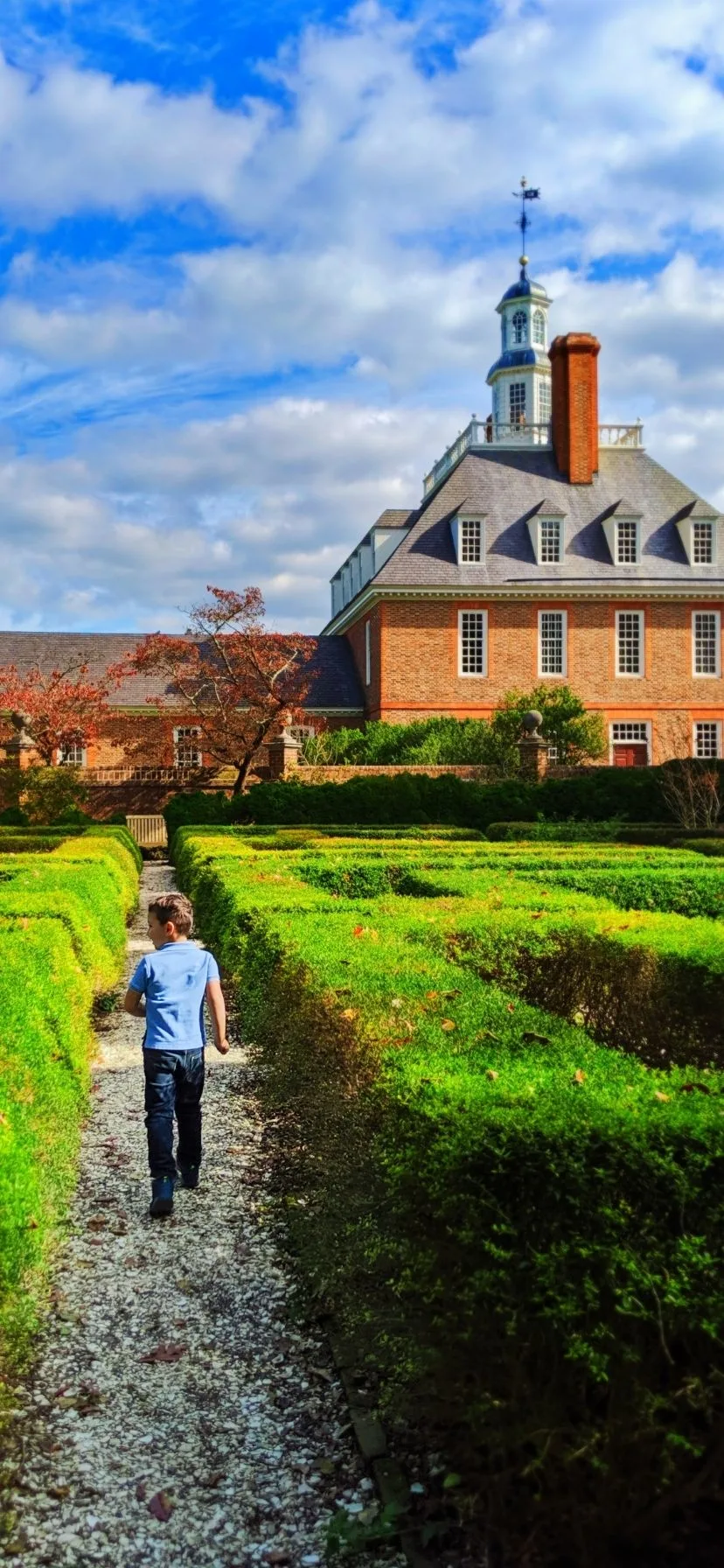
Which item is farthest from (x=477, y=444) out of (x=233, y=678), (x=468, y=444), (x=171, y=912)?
(x=171, y=912)

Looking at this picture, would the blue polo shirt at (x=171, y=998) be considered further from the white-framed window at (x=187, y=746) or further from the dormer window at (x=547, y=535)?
the dormer window at (x=547, y=535)

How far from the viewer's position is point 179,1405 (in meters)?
3.55

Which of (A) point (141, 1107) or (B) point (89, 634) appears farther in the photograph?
(B) point (89, 634)

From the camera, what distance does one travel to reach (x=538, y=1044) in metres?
3.82

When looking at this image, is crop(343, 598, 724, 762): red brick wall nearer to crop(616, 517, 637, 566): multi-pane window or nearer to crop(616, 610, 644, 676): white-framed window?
crop(616, 610, 644, 676): white-framed window

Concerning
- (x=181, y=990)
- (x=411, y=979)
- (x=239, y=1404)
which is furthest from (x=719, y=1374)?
(x=181, y=990)

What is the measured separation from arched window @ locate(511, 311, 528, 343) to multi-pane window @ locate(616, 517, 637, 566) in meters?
28.0

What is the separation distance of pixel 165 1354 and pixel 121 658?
116ft

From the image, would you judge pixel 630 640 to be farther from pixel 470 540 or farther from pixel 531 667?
pixel 470 540

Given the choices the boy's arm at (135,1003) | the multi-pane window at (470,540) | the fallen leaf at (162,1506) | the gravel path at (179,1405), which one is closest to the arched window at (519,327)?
the multi-pane window at (470,540)

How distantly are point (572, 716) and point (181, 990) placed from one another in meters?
25.9

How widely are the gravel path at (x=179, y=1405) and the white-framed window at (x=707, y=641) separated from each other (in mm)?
31377

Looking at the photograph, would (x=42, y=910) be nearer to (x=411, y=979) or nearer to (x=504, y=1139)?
(x=411, y=979)

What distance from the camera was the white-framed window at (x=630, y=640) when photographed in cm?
3416
